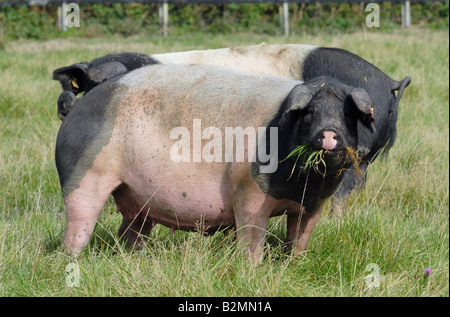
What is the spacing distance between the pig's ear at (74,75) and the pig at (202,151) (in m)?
1.84

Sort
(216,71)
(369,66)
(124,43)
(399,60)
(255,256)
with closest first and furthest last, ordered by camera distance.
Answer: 1. (255,256)
2. (216,71)
3. (369,66)
4. (399,60)
5. (124,43)

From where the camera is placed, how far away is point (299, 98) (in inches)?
139

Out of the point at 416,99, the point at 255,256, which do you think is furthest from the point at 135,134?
the point at 416,99

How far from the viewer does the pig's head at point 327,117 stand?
136 inches

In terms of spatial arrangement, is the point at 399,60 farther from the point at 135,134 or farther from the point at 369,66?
the point at 135,134

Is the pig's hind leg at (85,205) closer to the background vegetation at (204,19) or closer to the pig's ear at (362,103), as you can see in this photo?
the pig's ear at (362,103)

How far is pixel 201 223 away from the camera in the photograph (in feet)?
13.1

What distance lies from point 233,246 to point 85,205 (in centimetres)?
86

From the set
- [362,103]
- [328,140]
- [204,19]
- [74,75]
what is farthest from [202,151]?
[204,19]

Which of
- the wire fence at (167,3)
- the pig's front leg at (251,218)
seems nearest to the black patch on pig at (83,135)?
the pig's front leg at (251,218)

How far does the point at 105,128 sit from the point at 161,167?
1.26 feet

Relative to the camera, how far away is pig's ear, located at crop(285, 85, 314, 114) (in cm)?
350

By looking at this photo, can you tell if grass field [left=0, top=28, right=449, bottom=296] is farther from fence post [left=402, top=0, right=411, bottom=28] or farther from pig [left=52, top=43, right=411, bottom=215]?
fence post [left=402, top=0, right=411, bottom=28]

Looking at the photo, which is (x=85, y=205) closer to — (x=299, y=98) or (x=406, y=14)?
(x=299, y=98)
